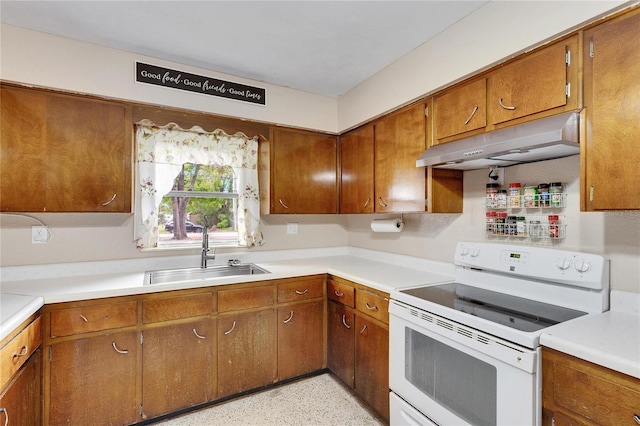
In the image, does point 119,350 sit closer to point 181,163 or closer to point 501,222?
point 181,163

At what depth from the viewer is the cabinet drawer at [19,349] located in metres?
1.34

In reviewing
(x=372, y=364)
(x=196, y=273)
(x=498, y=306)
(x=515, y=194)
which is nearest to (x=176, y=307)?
(x=196, y=273)

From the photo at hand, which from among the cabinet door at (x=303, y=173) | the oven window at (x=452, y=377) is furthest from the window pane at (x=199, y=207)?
the oven window at (x=452, y=377)

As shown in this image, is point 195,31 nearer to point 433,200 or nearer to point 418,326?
point 433,200

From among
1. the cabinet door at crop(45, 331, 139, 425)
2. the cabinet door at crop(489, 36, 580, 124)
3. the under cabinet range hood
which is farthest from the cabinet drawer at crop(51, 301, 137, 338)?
the cabinet door at crop(489, 36, 580, 124)

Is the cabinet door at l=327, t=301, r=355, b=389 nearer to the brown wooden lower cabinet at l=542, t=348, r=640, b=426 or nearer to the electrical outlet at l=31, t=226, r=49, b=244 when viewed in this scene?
the brown wooden lower cabinet at l=542, t=348, r=640, b=426

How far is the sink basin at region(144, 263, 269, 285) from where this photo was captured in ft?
7.84

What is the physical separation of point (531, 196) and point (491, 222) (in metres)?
0.28

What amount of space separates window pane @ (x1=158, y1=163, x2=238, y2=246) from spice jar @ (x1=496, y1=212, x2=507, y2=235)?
2066mm

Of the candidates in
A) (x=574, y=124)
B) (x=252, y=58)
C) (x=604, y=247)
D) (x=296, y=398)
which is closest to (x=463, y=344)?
(x=604, y=247)

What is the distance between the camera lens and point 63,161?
A: 6.65ft

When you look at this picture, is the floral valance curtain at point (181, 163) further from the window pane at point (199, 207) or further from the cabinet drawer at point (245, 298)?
the cabinet drawer at point (245, 298)

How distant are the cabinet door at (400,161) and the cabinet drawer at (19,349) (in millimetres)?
2188

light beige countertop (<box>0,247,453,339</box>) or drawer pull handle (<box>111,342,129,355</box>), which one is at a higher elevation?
light beige countertop (<box>0,247,453,339</box>)
